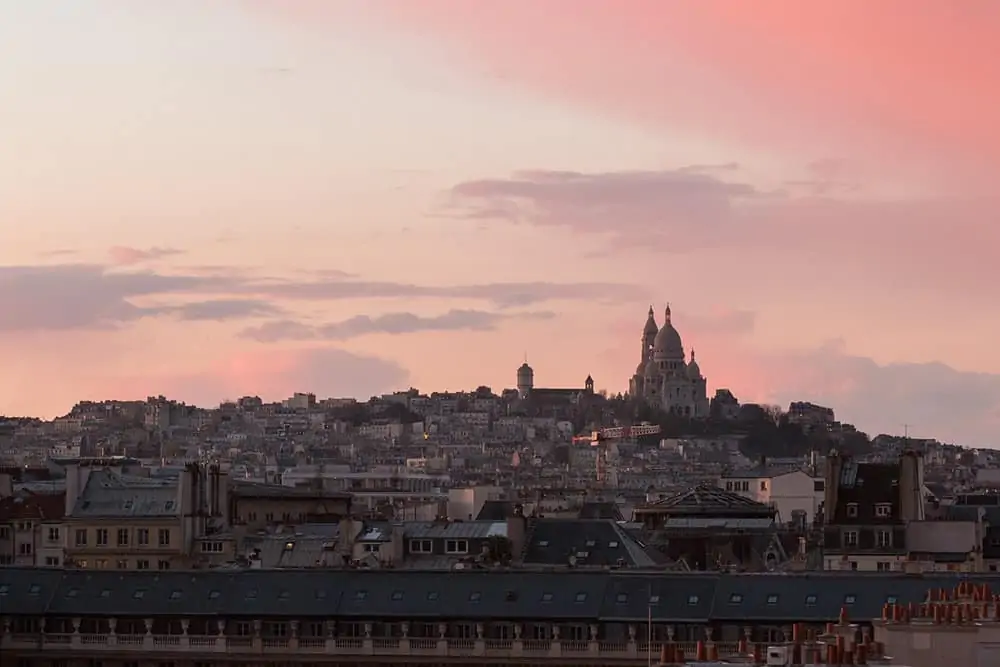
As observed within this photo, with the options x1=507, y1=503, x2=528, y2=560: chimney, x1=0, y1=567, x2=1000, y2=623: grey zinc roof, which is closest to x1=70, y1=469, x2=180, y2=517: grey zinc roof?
x1=507, y1=503, x2=528, y2=560: chimney

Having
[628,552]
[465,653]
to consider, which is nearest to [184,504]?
[628,552]

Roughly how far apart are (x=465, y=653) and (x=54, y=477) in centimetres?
7454

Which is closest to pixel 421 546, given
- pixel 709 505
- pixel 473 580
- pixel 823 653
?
pixel 473 580

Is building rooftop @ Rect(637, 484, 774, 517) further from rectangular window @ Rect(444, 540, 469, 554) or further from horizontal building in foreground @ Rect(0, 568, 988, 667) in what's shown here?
horizontal building in foreground @ Rect(0, 568, 988, 667)

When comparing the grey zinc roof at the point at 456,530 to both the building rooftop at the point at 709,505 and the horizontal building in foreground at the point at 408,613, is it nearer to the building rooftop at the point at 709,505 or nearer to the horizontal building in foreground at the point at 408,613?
the horizontal building in foreground at the point at 408,613

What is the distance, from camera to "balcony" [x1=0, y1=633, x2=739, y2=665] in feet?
232

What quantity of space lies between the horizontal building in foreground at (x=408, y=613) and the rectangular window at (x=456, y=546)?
17396 mm

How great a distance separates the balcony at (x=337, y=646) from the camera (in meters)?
70.8

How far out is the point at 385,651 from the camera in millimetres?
72562

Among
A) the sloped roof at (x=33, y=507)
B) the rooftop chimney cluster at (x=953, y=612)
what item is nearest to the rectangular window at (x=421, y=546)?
the sloped roof at (x=33, y=507)

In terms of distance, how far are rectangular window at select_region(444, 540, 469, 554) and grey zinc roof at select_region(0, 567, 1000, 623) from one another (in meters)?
17.3

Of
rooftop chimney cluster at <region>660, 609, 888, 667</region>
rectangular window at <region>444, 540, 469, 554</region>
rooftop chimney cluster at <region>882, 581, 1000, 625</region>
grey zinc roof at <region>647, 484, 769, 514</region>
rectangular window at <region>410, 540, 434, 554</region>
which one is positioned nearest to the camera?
rooftop chimney cluster at <region>660, 609, 888, 667</region>

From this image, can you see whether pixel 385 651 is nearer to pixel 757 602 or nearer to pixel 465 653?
pixel 465 653

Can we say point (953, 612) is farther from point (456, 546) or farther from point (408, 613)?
point (456, 546)
